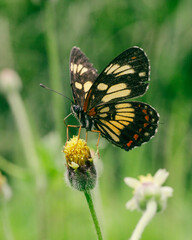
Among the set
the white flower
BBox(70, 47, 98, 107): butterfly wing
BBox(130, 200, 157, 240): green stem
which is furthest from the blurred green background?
BBox(130, 200, 157, 240): green stem

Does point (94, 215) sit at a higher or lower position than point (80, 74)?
lower

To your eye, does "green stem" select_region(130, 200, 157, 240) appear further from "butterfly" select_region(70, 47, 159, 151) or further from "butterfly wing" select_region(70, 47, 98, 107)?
"butterfly wing" select_region(70, 47, 98, 107)

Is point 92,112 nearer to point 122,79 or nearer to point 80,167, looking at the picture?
point 122,79

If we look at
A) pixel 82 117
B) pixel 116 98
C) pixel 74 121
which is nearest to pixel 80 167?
pixel 82 117

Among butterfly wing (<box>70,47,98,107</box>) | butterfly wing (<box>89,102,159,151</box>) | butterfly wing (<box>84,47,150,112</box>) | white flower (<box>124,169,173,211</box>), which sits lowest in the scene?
white flower (<box>124,169,173,211</box>)

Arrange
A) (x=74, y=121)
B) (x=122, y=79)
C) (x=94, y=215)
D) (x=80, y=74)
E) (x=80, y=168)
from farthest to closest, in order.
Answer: (x=74, y=121), (x=80, y=74), (x=122, y=79), (x=80, y=168), (x=94, y=215)

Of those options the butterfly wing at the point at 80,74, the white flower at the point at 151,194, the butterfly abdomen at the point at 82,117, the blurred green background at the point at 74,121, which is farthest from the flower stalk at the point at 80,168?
the blurred green background at the point at 74,121
